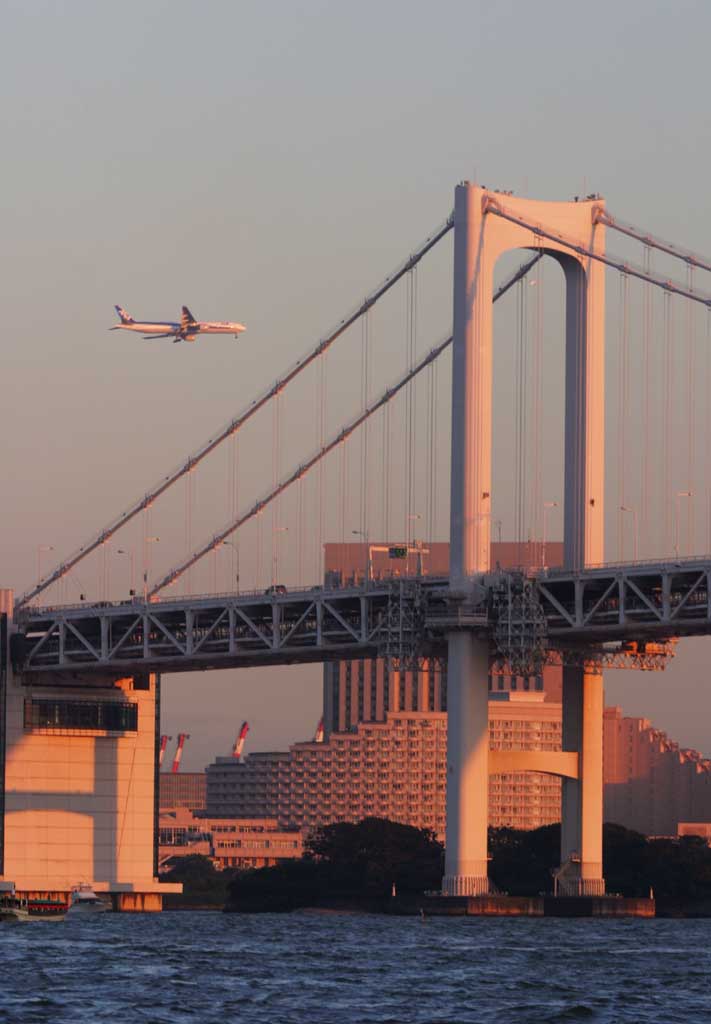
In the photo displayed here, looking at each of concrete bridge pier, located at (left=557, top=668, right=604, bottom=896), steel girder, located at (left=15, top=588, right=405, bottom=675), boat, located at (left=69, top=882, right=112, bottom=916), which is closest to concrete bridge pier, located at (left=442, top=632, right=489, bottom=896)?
steel girder, located at (left=15, top=588, right=405, bottom=675)

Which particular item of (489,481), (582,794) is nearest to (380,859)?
(582,794)

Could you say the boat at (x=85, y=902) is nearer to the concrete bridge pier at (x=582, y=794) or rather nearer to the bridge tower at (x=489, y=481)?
the bridge tower at (x=489, y=481)

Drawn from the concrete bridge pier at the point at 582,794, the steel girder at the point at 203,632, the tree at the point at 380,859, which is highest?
the steel girder at the point at 203,632

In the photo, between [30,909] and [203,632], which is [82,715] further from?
[30,909]

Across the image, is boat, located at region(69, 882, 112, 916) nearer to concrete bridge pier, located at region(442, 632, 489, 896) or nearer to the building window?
the building window

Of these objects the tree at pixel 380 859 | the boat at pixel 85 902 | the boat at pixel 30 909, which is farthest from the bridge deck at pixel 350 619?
the tree at pixel 380 859

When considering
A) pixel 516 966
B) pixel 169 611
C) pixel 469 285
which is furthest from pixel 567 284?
pixel 516 966
